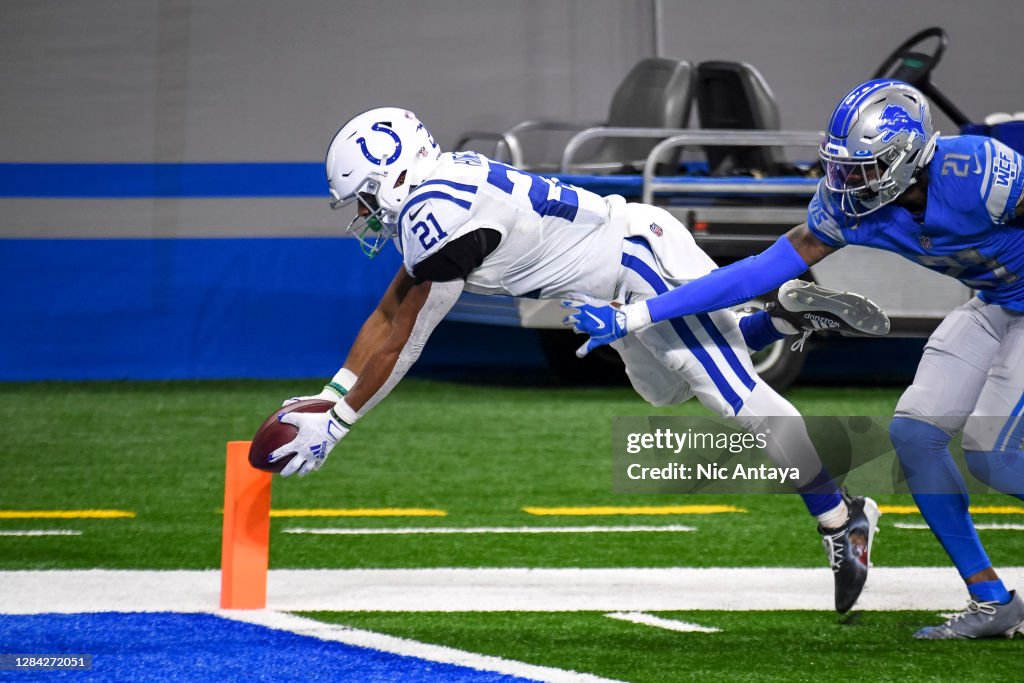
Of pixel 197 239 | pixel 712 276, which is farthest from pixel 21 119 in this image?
pixel 712 276

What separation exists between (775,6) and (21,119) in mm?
5619

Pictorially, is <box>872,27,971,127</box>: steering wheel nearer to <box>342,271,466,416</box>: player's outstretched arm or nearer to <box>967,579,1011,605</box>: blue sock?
<box>967,579,1011,605</box>: blue sock

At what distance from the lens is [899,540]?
18.8 feet

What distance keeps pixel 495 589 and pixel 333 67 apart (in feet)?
22.9

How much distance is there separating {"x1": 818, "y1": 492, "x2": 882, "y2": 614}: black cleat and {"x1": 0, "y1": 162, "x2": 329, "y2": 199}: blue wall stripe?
22.8ft

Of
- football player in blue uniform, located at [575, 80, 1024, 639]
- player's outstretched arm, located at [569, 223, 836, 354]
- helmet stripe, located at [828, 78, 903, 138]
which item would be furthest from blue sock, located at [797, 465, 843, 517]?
helmet stripe, located at [828, 78, 903, 138]

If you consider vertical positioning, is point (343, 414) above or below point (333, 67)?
above

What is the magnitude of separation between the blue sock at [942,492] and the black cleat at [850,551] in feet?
0.93

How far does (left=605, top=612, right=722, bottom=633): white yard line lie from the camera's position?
435 cm

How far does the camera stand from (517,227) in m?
4.50

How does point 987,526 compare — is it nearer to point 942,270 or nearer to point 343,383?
point 942,270

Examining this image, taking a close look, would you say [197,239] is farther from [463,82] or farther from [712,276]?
[712,276]

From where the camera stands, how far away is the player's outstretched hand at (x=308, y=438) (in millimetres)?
4215

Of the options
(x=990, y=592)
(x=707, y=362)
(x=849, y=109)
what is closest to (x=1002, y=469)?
(x=990, y=592)
